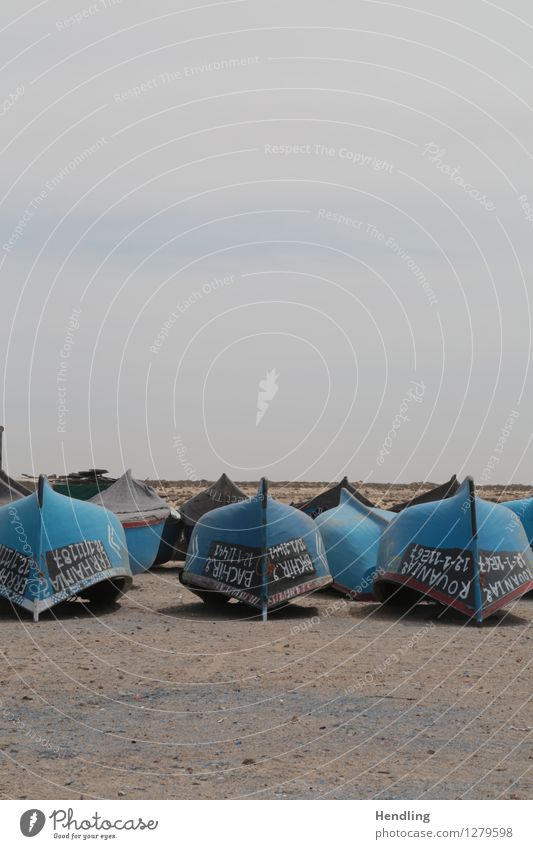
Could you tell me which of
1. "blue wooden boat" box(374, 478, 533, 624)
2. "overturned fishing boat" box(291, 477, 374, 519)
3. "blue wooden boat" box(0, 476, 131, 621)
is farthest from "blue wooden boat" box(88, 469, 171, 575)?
"blue wooden boat" box(374, 478, 533, 624)

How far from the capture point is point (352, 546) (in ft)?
76.6

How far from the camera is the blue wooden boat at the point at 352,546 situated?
2281cm

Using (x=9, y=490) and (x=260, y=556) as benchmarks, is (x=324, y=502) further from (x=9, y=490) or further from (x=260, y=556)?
(x=260, y=556)

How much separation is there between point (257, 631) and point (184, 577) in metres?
2.50

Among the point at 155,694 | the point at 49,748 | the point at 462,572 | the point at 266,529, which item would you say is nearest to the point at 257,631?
the point at 266,529

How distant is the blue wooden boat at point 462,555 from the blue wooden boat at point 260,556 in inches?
55.8

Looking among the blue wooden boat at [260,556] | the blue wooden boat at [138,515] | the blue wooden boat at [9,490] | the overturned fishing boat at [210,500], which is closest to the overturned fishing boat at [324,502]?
the overturned fishing boat at [210,500]

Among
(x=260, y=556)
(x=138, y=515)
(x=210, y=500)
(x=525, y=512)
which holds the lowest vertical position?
(x=260, y=556)

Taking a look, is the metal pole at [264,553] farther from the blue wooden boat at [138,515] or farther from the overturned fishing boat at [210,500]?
the overturned fishing boat at [210,500]

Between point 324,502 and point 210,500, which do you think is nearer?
point 210,500

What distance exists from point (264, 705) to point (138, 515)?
526 inches

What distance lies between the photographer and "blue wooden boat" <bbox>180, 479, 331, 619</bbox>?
20.2 metres

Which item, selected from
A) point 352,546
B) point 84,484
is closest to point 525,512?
point 352,546

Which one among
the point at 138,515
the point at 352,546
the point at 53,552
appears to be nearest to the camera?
the point at 53,552
